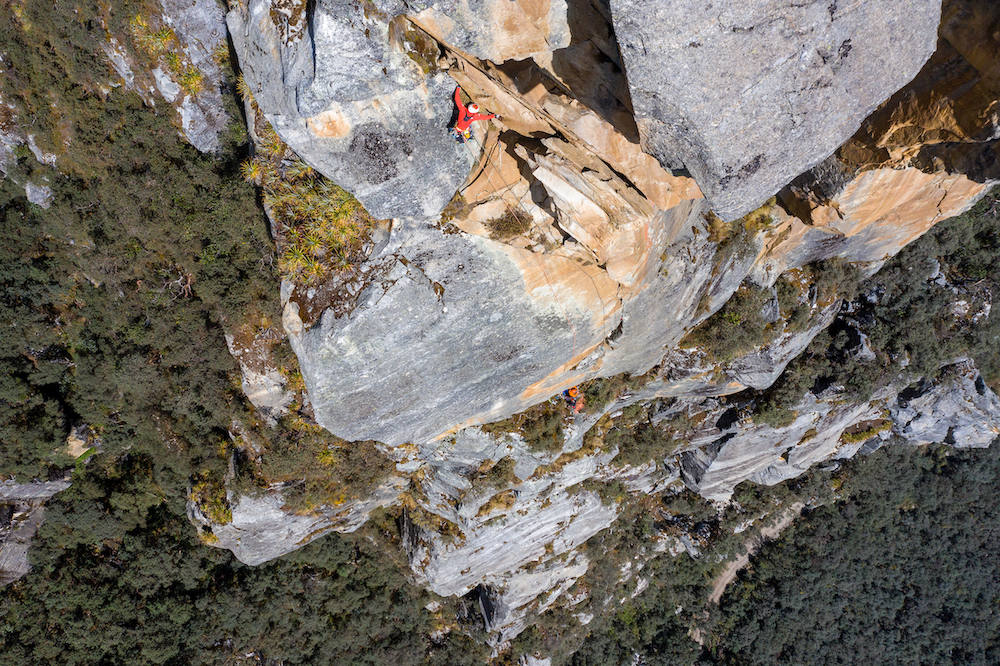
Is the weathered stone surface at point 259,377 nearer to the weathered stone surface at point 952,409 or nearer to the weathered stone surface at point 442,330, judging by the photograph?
the weathered stone surface at point 442,330

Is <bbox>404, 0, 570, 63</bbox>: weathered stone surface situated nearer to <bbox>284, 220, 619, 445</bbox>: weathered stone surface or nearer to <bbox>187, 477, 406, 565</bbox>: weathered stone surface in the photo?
<bbox>284, 220, 619, 445</bbox>: weathered stone surface

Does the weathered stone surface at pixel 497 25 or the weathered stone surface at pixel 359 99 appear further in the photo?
the weathered stone surface at pixel 359 99

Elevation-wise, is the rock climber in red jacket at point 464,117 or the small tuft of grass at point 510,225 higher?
the rock climber in red jacket at point 464,117

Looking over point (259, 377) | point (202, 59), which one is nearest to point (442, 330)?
point (259, 377)

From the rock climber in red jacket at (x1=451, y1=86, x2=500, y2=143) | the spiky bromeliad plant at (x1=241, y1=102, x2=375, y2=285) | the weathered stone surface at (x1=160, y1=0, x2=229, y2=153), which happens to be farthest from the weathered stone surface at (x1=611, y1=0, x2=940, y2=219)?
the weathered stone surface at (x1=160, y1=0, x2=229, y2=153)

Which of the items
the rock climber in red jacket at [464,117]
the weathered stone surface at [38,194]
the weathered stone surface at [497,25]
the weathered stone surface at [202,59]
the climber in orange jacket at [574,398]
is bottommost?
the climber in orange jacket at [574,398]

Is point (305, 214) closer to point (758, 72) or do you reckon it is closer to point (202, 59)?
point (202, 59)

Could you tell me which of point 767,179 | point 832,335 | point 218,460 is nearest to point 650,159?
point 767,179

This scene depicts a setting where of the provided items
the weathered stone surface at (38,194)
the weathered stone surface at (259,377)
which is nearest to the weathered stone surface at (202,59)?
the weathered stone surface at (259,377)
